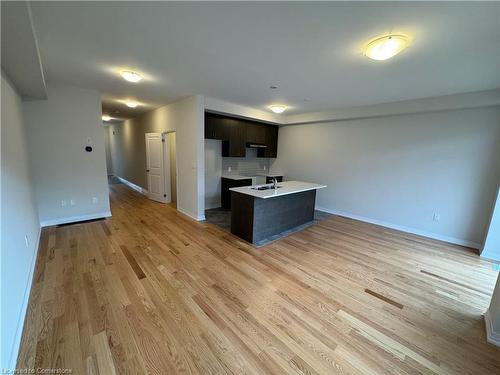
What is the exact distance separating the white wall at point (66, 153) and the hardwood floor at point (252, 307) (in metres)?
0.79

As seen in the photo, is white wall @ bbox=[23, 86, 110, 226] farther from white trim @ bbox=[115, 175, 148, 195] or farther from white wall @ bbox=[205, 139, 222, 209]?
white trim @ bbox=[115, 175, 148, 195]

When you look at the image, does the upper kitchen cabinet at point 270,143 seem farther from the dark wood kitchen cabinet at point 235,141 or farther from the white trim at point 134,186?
the white trim at point 134,186

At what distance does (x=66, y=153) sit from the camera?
155 inches

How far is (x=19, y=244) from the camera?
2047 mm

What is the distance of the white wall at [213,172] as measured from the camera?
18.1ft

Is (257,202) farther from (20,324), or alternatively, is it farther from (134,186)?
(134,186)

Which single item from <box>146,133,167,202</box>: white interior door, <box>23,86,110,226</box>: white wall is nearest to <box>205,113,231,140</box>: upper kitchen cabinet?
<box>146,133,167,202</box>: white interior door

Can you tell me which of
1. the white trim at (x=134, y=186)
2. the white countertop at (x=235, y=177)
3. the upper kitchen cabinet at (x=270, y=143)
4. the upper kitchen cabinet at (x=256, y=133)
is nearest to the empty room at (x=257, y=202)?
the white countertop at (x=235, y=177)

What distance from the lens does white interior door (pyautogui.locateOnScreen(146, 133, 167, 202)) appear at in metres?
5.74

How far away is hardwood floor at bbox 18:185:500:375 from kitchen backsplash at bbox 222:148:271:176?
9.74 feet

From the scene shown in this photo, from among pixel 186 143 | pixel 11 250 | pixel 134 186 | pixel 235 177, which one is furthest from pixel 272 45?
pixel 134 186

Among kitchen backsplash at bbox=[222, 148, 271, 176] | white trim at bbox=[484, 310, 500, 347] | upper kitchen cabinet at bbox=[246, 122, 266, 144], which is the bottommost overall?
white trim at bbox=[484, 310, 500, 347]

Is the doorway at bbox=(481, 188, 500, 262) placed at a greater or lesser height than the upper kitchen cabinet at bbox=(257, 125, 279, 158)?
lesser

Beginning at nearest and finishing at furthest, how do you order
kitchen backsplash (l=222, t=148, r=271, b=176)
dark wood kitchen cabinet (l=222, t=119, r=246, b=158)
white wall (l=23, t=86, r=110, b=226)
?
white wall (l=23, t=86, r=110, b=226)
dark wood kitchen cabinet (l=222, t=119, r=246, b=158)
kitchen backsplash (l=222, t=148, r=271, b=176)
